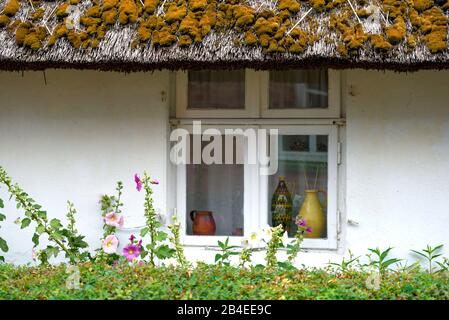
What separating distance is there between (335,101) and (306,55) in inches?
30.9

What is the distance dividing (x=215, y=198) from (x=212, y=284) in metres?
1.36

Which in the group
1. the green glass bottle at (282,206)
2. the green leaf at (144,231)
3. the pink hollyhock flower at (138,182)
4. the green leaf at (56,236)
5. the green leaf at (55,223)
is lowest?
the green leaf at (56,236)

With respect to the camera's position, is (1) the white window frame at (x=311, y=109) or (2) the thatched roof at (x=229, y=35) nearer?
(2) the thatched roof at (x=229, y=35)

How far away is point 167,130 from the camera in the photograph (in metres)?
4.48

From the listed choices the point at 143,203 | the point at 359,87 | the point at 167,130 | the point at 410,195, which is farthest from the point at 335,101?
the point at 143,203

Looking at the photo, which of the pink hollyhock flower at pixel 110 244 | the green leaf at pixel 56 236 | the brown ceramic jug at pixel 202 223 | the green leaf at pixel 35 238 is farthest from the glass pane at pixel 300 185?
the green leaf at pixel 35 238

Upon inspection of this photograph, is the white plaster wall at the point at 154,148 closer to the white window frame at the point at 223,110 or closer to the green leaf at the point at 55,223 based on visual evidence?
the white window frame at the point at 223,110

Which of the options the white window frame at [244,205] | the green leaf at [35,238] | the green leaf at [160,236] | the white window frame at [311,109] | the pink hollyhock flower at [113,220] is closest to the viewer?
the green leaf at [160,236]

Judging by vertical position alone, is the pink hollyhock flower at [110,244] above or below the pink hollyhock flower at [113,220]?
below

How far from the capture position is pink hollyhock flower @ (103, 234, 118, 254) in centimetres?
425

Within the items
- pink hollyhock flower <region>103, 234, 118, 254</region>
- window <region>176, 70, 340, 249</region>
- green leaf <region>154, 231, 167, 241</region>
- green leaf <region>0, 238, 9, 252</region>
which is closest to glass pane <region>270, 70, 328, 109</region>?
window <region>176, 70, 340, 249</region>

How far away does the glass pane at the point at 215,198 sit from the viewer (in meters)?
4.61

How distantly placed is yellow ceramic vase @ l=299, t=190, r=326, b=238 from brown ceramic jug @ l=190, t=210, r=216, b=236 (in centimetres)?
62

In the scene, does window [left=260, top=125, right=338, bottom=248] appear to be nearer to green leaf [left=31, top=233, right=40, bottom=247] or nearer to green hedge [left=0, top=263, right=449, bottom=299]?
green hedge [left=0, top=263, right=449, bottom=299]
